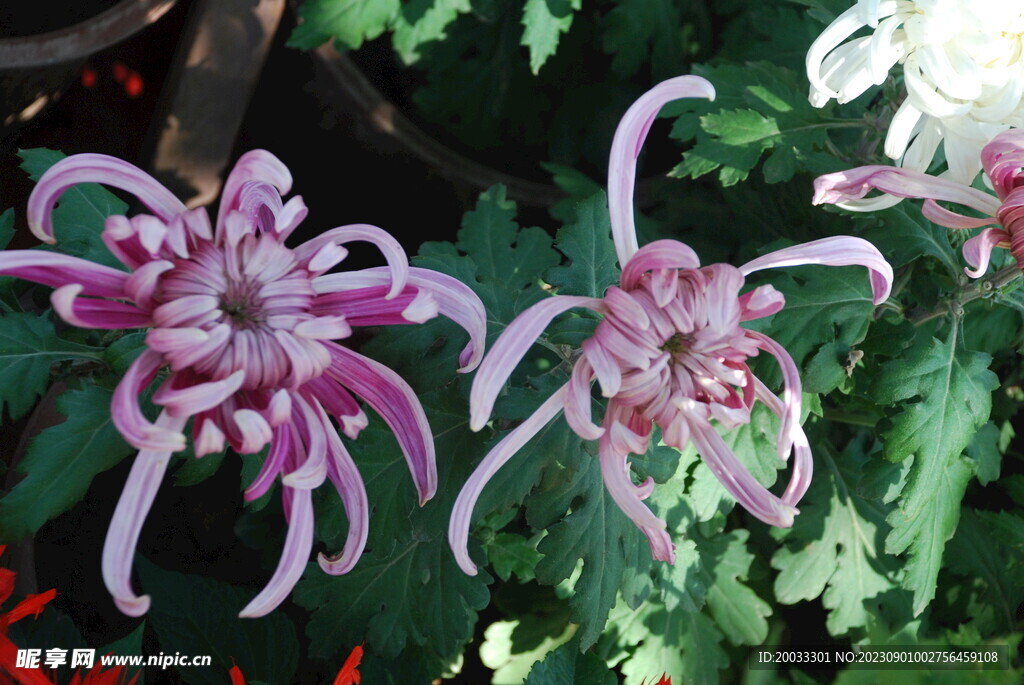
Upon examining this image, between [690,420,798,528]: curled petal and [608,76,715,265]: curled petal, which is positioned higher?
[608,76,715,265]: curled petal

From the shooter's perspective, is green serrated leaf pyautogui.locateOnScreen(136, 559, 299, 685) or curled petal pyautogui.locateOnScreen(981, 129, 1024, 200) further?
green serrated leaf pyautogui.locateOnScreen(136, 559, 299, 685)

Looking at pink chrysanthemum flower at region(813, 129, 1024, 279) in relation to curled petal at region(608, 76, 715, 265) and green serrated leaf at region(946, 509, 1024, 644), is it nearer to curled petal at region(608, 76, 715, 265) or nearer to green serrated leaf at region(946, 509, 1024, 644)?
curled petal at region(608, 76, 715, 265)

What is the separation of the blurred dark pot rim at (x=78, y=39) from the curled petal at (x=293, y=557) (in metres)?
0.63

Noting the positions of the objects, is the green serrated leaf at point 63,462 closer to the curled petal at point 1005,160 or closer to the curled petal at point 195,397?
the curled petal at point 195,397

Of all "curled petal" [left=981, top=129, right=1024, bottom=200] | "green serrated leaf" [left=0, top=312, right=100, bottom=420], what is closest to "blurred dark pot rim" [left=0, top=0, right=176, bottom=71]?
"green serrated leaf" [left=0, top=312, right=100, bottom=420]

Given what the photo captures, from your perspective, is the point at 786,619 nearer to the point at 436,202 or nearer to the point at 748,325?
the point at 748,325

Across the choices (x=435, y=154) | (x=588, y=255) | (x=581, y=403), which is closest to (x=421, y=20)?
(x=435, y=154)

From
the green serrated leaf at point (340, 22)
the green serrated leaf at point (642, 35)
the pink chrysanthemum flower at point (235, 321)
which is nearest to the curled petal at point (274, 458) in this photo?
the pink chrysanthemum flower at point (235, 321)

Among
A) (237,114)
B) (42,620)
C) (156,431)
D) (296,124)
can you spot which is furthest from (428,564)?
(296,124)

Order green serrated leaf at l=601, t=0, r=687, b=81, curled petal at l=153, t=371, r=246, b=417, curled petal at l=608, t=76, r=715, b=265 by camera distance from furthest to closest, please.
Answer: green serrated leaf at l=601, t=0, r=687, b=81 < curled petal at l=608, t=76, r=715, b=265 < curled petal at l=153, t=371, r=246, b=417

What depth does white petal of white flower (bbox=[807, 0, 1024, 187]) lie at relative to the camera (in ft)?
1.98

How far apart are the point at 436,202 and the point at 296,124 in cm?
24

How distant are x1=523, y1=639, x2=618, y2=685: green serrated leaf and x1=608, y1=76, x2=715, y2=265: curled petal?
0.37m

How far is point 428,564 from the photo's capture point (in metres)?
0.78
